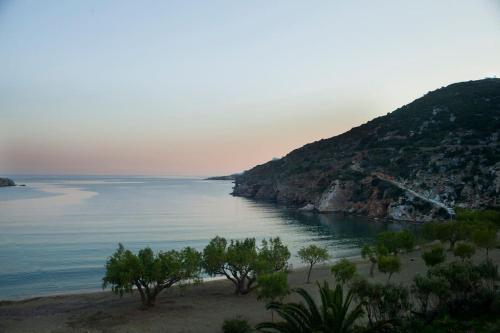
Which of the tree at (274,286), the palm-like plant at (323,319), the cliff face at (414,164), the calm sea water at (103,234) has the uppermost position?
the cliff face at (414,164)

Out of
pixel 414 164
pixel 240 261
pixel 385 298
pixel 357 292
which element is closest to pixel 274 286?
pixel 357 292

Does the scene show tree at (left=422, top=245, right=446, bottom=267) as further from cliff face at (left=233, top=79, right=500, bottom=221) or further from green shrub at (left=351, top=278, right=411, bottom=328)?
cliff face at (left=233, top=79, right=500, bottom=221)

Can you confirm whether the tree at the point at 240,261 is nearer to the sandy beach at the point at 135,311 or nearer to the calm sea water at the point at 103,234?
the sandy beach at the point at 135,311

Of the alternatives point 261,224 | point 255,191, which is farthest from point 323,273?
point 255,191

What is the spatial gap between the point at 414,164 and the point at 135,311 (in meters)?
91.7

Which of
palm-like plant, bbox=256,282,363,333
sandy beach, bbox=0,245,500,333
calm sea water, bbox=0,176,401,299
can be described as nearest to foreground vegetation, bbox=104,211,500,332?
palm-like plant, bbox=256,282,363,333

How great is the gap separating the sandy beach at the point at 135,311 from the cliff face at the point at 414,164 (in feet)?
192

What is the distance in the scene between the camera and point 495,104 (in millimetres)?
123688

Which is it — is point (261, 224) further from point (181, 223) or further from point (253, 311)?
point (253, 311)

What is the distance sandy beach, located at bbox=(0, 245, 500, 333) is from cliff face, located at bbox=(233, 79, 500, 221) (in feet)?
192

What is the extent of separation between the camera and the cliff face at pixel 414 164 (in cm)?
9144

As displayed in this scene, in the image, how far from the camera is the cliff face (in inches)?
3600

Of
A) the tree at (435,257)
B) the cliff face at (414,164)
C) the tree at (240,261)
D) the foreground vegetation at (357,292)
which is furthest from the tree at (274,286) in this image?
the cliff face at (414,164)

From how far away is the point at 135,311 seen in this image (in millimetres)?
30719
